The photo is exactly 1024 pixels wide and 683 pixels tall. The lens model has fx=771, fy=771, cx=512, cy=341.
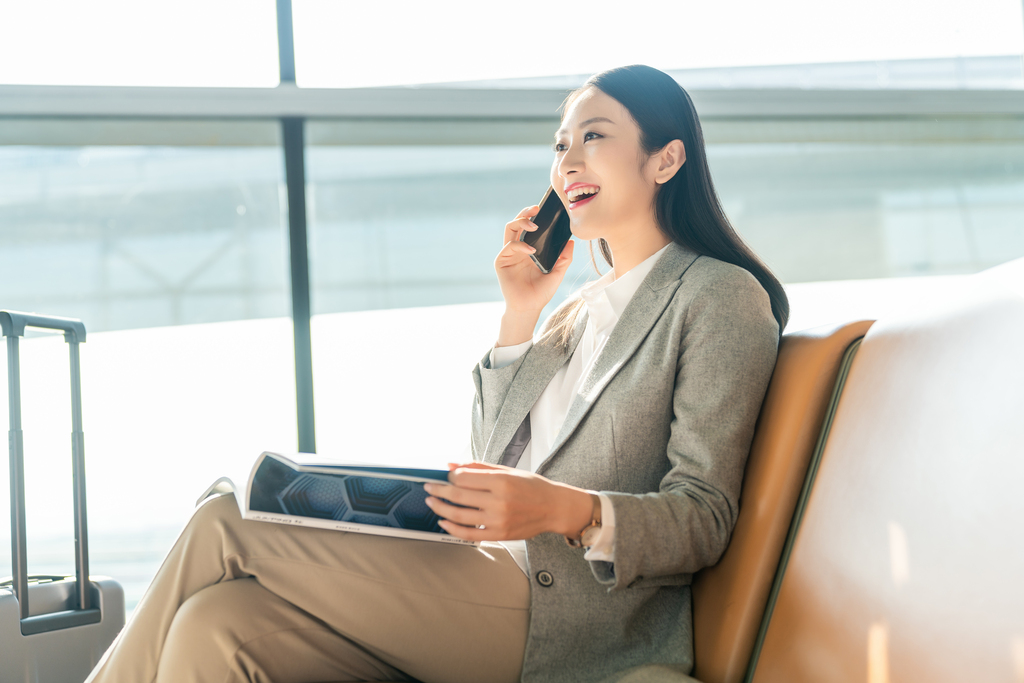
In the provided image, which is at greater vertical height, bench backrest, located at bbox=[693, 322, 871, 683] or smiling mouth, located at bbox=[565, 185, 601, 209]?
smiling mouth, located at bbox=[565, 185, 601, 209]

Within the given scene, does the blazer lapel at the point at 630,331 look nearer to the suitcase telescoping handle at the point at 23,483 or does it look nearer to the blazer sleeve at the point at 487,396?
the blazer sleeve at the point at 487,396

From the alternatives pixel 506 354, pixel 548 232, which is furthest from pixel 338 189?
pixel 506 354

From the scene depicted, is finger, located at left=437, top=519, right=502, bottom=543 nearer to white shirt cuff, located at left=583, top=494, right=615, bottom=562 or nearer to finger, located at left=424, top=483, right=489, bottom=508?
finger, located at left=424, top=483, right=489, bottom=508

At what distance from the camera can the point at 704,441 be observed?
1006 mm

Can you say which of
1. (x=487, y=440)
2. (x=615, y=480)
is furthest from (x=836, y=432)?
(x=487, y=440)

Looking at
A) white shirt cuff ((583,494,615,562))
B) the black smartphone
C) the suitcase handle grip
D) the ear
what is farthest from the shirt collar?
the suitcase handle grip

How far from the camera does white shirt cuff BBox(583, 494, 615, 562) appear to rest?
0.94m

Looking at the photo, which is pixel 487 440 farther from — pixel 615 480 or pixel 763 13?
pixel 763 13

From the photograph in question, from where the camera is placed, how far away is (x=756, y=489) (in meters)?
1.00

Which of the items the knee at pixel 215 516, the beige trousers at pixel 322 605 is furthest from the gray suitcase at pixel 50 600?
the knee at pixel 215 516

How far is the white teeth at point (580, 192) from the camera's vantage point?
1375mm

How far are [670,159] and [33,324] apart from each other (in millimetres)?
1357

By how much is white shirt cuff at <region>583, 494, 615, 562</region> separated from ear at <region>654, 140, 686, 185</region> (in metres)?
0.62

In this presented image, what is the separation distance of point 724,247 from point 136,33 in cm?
243
